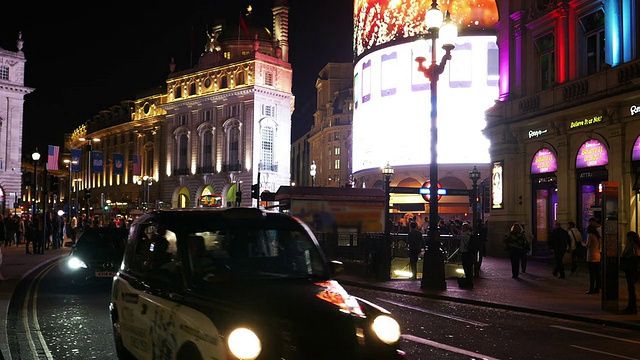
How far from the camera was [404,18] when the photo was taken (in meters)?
54.4

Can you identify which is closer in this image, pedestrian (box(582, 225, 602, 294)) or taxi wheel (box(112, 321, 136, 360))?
taxi wheel (box(112, 321, 136, 360))

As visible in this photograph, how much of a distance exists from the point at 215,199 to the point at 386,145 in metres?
28.2

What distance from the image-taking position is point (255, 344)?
15.7 feet

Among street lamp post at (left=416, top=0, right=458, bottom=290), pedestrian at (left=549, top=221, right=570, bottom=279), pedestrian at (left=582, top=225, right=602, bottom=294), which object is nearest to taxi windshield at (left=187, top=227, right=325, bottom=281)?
street lamp post at (left=416, top=0, right=458, bottom=290)

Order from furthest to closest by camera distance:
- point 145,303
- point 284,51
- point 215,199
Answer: point 284,51
point 215,199
point 145,303

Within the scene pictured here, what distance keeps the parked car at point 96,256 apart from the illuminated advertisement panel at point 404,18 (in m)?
33.8

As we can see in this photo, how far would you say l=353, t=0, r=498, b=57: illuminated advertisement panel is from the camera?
51500mm

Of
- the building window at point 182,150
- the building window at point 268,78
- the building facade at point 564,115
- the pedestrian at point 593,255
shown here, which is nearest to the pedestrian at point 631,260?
the pedestrian at point 593,255

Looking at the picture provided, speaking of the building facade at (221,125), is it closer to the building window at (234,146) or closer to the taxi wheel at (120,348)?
the building window at (234,146)

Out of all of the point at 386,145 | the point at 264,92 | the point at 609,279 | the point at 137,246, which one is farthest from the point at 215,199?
the point at 137,246

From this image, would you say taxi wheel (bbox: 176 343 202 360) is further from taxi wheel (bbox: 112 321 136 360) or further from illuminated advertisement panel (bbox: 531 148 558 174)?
illuminated advertisement panel (bbox: 531 148 558 174)

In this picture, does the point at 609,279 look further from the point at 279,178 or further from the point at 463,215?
the point at 279,178

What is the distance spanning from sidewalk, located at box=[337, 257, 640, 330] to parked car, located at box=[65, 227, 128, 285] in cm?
657

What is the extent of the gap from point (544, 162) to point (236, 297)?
25.1 m
